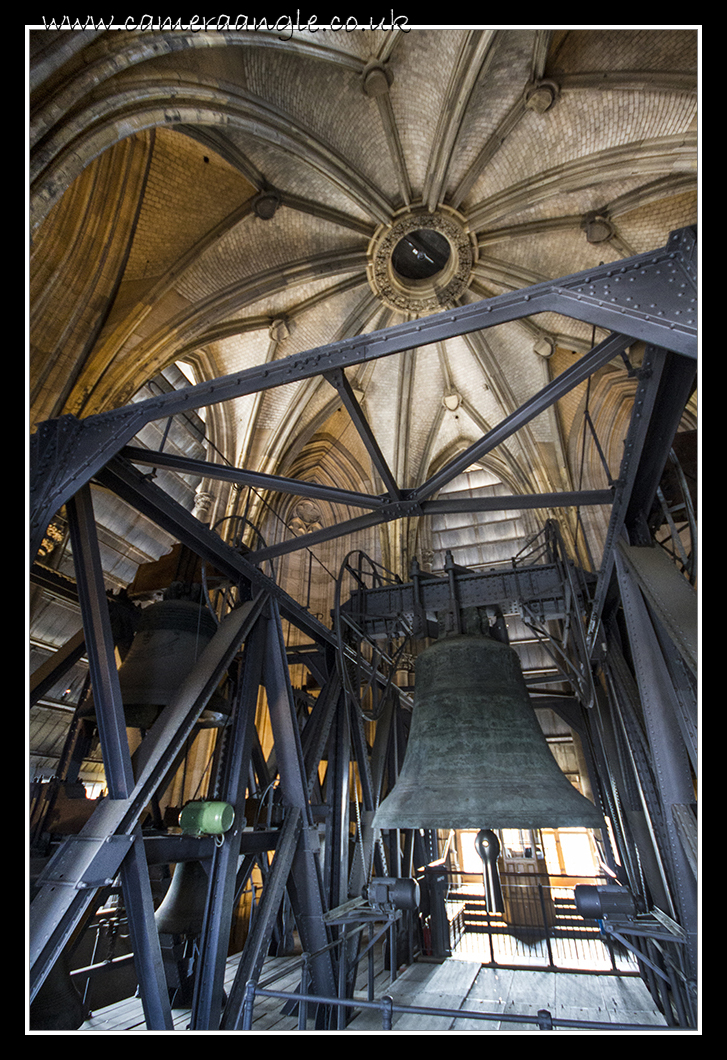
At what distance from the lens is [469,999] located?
6.34 metres

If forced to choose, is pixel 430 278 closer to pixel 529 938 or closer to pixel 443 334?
pixel 443 334

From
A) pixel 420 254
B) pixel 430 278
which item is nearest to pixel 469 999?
pixel 430 278

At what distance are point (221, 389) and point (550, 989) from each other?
26.6ft

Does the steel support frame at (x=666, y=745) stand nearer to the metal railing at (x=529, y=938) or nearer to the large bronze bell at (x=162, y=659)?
the large bronze bell at (x=162, y=659)

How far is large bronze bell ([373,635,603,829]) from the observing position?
3.84 metres

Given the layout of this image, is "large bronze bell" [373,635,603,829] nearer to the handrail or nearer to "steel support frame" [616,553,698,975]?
"steel support frame" [616,553,698,975]

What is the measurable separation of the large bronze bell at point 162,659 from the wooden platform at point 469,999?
2683mm

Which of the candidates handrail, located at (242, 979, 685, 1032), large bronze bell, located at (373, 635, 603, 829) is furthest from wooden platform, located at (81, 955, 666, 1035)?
large bronze bell, located at (373, 635, 603, 829)

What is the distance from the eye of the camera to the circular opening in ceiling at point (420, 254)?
1480 cm

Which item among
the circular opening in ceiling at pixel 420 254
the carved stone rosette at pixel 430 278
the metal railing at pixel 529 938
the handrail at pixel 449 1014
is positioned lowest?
the metal railing at pixel 529 938

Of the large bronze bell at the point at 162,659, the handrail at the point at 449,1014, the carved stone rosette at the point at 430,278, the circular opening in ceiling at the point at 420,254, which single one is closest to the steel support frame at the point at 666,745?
the handrail at the point at 449,1014

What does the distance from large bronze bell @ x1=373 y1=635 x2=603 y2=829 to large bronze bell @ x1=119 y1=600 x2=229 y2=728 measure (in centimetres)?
206

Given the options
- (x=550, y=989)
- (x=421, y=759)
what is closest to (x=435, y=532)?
(x=550, y=989)

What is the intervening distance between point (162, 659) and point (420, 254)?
14.0 metres
